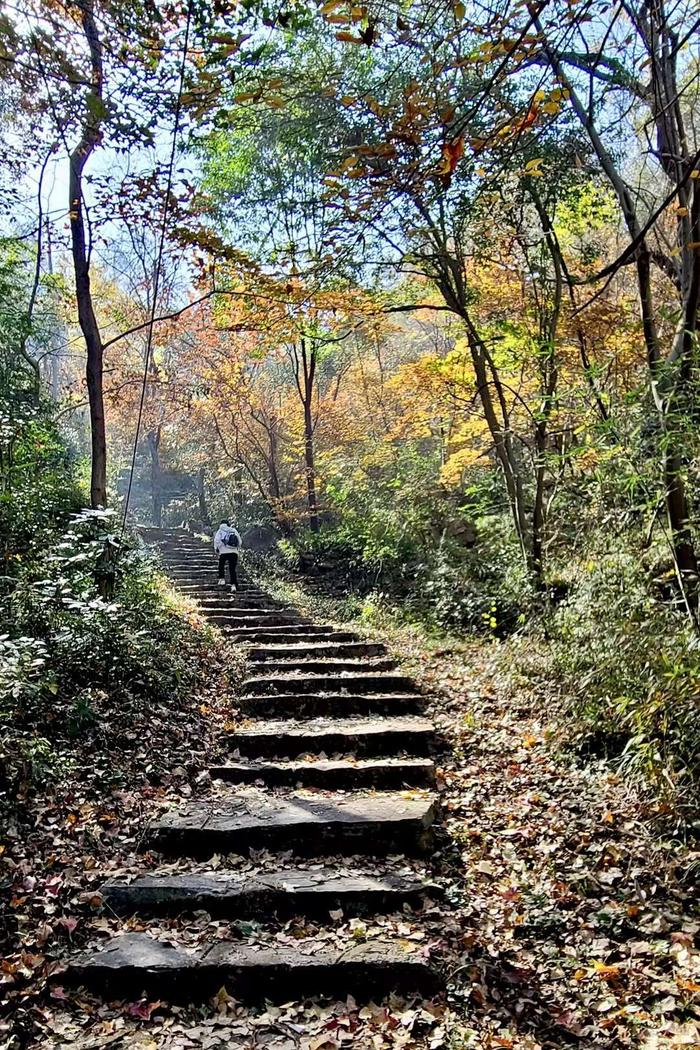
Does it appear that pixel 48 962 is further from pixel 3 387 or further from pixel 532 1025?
pixel 3 387

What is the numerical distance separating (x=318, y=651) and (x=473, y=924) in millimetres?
4617

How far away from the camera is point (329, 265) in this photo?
4.55 metres

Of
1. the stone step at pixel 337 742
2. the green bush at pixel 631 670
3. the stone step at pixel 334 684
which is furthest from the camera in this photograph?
the stone step at pixel 334 684

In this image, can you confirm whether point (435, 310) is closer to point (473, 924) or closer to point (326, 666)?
point (326, 666)

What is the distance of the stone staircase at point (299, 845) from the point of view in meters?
3.10

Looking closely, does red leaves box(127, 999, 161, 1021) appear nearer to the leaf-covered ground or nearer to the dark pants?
the leaf-covered ground

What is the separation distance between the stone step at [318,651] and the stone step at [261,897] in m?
4.19

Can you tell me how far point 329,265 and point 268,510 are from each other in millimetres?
15381

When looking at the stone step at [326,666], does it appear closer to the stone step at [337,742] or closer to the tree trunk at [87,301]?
the stone step at [337,742]

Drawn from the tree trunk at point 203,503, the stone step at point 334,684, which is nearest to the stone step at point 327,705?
the stone step at point 334,684

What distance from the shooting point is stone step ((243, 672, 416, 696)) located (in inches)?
265

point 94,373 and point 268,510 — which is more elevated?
point 94,373

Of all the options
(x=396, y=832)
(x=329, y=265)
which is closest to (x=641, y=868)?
(x=396, y=832)

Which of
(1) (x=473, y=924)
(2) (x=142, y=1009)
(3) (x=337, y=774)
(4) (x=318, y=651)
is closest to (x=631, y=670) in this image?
(1) (x=473, y=924)
